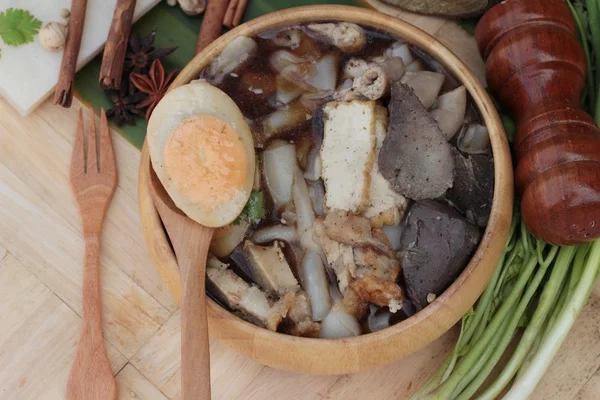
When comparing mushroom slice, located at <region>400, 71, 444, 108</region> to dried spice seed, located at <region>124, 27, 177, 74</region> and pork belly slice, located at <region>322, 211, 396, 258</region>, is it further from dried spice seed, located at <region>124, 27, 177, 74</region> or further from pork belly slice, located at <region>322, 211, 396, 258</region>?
dried spice seed, located at <region>124, 27, 177, 74</region>

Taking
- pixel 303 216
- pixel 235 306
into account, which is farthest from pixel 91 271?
pixel 303 216

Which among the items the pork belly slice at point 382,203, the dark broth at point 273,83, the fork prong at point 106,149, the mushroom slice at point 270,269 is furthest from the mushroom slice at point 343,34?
the fork prong at point 106,149

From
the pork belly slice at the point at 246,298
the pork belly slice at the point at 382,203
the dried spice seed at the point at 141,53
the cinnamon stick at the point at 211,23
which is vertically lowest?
the pork belly slice at the point at 246,298

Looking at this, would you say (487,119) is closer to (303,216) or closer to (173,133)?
(303,216)

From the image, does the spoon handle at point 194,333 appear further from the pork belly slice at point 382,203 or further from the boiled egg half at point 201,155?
the pork belly slice at point 382,203

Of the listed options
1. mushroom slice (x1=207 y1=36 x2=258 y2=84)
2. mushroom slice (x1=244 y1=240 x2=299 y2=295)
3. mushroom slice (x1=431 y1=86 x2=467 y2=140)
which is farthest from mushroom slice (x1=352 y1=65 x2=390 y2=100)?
mushroom slice (x1=244 y1=240 x2=299 y2=295)

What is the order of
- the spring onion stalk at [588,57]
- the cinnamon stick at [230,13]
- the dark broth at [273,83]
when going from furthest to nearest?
the cinnamon stick at [230,13]
the spring onion stalk at [588,57]
the dark broth at [273,83]

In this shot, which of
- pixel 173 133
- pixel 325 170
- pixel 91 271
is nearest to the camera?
pixel 173 133
